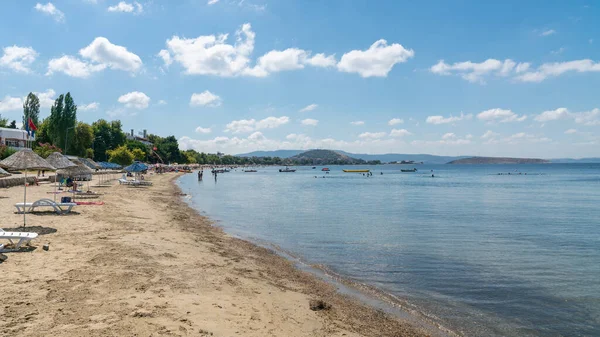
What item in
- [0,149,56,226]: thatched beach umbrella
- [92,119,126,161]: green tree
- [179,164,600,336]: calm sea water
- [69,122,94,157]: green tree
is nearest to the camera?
[179,164,600,336]: calm sea water

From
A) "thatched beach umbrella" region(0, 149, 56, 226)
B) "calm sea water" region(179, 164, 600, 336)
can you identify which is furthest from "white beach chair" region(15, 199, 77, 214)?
"calm sea water" region(179, 164, 600, 336)

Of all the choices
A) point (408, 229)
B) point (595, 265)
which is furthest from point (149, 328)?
point (408, 229)

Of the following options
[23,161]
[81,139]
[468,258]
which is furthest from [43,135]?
[468,258]

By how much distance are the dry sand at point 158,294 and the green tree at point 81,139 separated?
78.1 m

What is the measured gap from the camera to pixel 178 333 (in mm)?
5859

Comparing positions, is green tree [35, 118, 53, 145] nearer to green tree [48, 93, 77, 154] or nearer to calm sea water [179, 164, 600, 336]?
green tree [48, 93, 77, 154]

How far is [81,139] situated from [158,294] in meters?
87.5

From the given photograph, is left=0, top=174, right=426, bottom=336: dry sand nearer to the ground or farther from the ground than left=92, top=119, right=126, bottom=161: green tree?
nearer to the ground

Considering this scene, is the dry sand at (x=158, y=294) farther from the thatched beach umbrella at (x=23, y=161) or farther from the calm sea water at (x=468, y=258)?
the calm sea water at (x=468, y=258)

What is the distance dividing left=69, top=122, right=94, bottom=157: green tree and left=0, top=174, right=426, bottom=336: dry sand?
78.1 metres

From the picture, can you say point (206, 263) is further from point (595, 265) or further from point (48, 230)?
point (595, 265)

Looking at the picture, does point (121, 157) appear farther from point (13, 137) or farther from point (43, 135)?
point (43, 135)

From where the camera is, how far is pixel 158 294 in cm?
757

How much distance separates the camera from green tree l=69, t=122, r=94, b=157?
8206 centimetres
